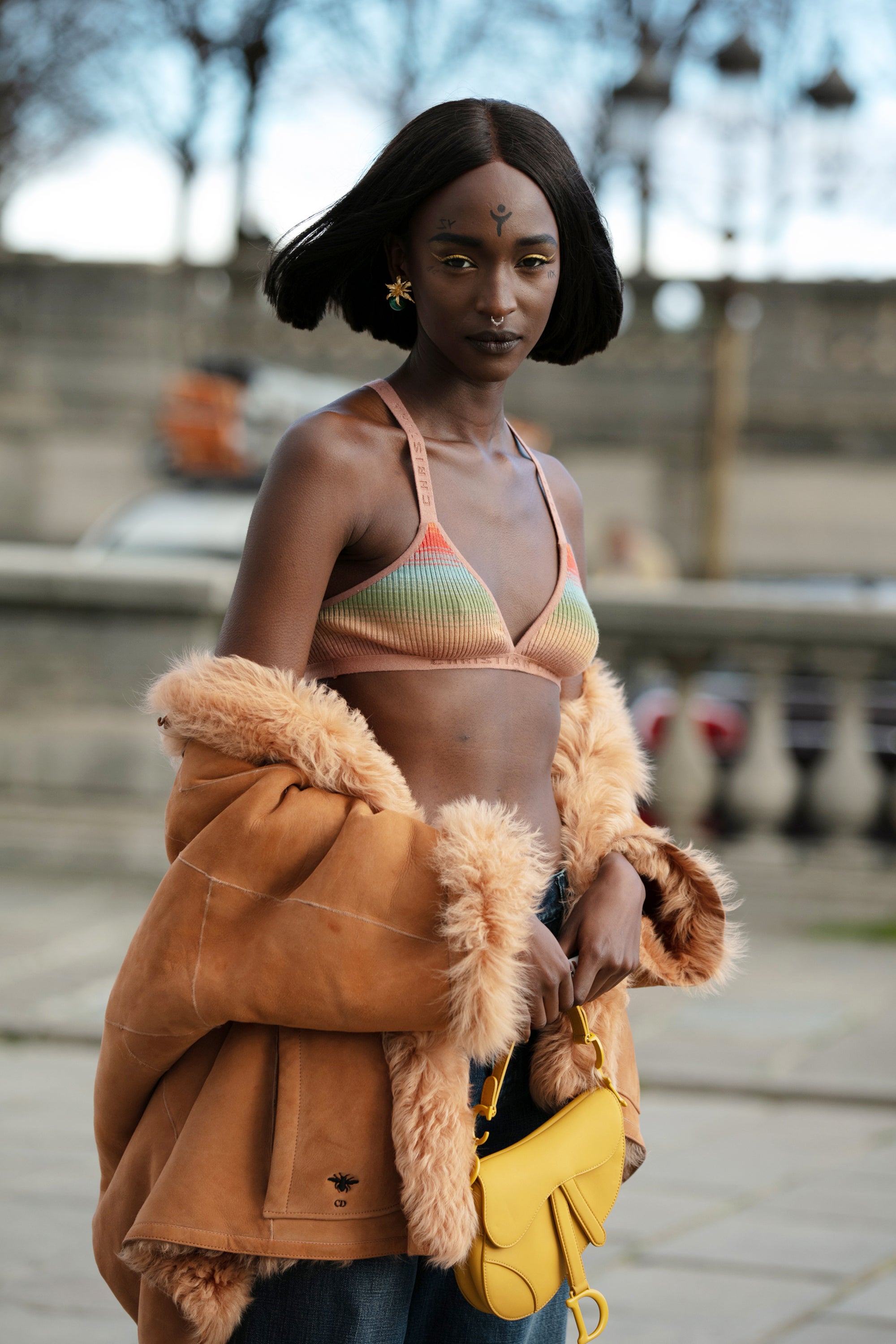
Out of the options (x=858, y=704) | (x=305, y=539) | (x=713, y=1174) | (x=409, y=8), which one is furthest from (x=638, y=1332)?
(x=409, y=8)

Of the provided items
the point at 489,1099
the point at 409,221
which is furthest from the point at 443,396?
the point at 489,1099

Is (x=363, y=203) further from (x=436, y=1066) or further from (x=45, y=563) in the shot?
(x=45, y=563)

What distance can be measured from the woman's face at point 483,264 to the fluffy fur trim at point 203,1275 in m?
1.13

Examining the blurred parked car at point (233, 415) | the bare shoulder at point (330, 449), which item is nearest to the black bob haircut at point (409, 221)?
the bare shoulder at point (330, 449)

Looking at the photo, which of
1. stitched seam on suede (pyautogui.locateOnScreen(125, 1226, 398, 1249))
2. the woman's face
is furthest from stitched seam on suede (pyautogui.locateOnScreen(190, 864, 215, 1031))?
the woman's face

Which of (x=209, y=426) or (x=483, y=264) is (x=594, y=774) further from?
(x=209, y=426)

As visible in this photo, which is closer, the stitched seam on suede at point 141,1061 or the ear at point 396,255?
the stitched seam on suede at point 141,1061

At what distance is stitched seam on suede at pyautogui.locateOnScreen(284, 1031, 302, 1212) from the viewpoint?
1.69 metres

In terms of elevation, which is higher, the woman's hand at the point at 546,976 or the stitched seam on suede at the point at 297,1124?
the woman's hand at the point at 546,976

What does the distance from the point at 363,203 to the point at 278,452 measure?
36 centimetres

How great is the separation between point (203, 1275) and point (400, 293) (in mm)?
1249

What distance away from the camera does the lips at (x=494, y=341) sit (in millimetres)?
1839

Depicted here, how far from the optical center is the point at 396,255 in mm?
1905

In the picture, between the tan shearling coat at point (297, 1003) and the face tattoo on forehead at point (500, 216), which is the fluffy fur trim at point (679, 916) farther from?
the face tattoo on forehead at point (500, 216)
